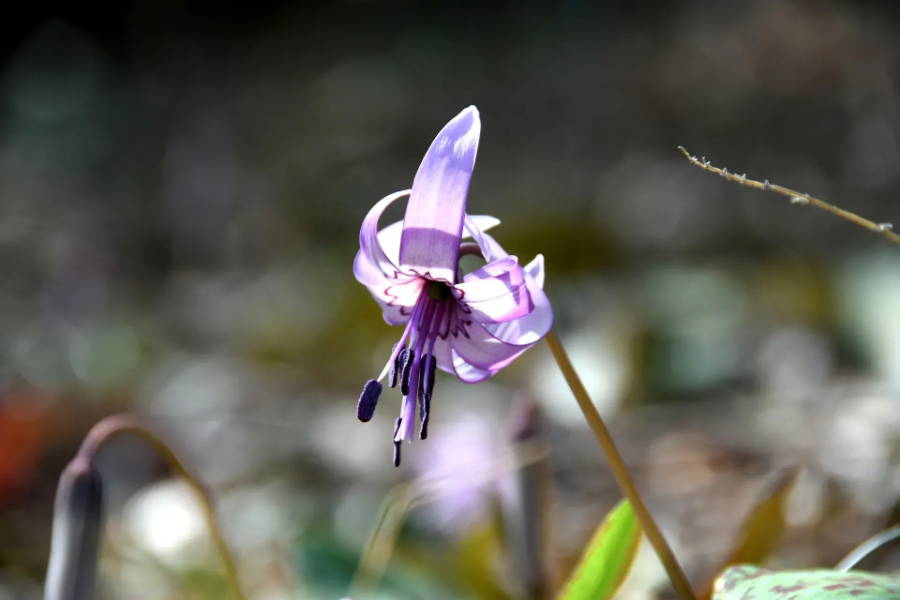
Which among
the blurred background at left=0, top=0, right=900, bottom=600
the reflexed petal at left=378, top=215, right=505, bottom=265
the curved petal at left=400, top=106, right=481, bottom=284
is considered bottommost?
the blurred background at left=0, top=0, right=900, bottom=600

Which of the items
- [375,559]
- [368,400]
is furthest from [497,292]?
[375,559]

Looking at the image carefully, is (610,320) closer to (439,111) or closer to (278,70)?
(439,111)

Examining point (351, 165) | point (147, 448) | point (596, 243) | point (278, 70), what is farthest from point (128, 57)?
point (147, 448)

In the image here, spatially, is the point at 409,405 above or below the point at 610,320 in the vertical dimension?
above

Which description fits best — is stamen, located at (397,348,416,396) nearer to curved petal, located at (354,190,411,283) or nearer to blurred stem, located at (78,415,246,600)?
curved petal, located at (354,190,411,283)

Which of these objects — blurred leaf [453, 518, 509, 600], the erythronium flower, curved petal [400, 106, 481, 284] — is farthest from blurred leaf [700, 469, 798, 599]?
Result: curved petal [400, 106, 481, 284]

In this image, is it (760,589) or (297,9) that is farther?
(297,9)
